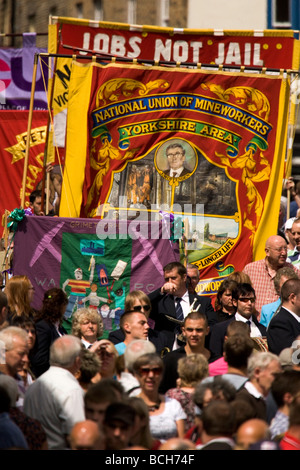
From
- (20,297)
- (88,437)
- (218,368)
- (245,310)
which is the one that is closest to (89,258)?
(20,297)

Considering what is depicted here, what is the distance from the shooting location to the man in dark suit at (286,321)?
8352 mm

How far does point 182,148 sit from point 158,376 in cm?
550

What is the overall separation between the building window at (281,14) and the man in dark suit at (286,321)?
15.4m

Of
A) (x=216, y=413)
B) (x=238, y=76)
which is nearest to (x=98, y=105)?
(x=238, y=76)

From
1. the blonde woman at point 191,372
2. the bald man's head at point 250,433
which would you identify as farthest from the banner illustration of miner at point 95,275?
the bald man's head at point 250,433

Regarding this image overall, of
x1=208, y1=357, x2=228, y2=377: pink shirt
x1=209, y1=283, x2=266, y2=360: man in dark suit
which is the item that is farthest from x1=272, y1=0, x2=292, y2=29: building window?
x1=208, y1=357, x2=228, y2=377: pink shirt

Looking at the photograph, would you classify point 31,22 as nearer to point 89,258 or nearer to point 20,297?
point 89,258

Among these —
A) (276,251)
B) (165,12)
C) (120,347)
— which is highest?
(165,12)

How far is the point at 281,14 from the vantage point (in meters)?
23.1

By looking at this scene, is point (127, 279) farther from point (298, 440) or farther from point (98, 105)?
point (298, 440)

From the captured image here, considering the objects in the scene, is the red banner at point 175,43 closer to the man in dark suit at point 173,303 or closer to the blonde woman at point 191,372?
the man in dark suit at point 173,303

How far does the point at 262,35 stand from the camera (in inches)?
530

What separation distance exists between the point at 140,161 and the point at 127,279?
6.14 feet

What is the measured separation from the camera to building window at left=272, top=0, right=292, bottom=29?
2289 centimetres
